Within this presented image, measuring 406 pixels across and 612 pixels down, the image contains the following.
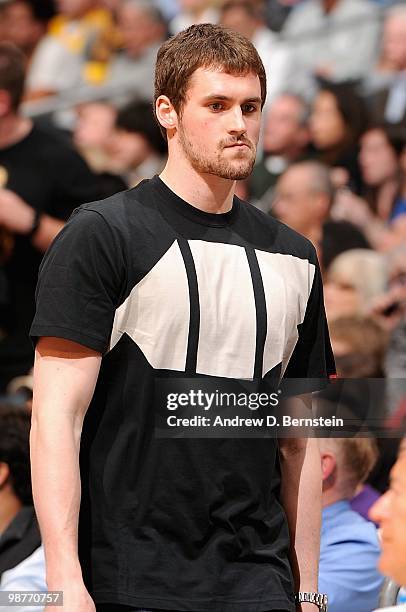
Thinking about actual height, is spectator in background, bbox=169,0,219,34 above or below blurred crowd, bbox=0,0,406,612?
above

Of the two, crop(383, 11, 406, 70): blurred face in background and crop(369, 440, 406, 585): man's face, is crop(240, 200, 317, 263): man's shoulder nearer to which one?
crop(369, 440, 406, 585): man's face

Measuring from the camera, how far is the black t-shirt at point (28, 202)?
5.34 metres

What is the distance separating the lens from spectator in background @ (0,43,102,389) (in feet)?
17.4

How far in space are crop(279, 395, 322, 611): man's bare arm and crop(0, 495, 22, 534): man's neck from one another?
151cm

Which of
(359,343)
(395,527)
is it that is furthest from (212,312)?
(359,343)

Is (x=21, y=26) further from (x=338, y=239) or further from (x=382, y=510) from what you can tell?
(x=382, y=510)

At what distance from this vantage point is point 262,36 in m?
7.91

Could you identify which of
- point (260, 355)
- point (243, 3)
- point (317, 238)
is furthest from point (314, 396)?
point (243, 3)

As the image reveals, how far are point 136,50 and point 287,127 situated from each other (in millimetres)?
1770

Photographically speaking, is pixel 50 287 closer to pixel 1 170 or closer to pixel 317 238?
pixel 1 170

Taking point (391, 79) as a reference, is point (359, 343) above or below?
below

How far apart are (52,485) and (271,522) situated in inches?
18.2

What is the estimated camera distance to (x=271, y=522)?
7.89 ft

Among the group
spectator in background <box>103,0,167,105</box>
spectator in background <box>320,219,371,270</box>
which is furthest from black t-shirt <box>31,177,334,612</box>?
spectator in background <box>103,0,167,105</box>
